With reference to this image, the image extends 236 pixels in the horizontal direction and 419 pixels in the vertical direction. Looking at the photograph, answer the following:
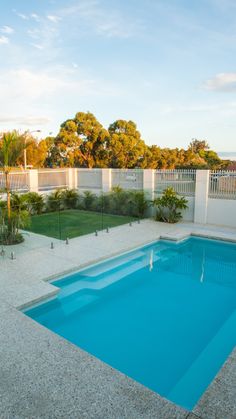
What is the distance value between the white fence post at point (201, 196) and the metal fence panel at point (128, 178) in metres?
2.46

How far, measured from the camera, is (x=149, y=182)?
38.4ft

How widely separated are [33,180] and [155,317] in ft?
30.6

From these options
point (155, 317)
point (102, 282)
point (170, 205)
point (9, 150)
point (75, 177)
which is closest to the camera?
point (155, 317)

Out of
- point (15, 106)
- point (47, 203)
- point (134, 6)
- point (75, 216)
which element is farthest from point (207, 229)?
point (15, 106)

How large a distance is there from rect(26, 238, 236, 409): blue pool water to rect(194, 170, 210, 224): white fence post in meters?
3.09

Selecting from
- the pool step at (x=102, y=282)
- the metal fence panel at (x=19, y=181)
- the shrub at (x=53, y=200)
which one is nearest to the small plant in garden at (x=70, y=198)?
the shrub at (x=53, y=200)

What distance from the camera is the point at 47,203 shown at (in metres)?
12.7

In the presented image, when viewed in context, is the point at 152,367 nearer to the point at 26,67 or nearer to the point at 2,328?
the point at 2,328

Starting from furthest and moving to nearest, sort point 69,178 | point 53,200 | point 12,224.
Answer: point 69,178, point 53,200, point 12,224

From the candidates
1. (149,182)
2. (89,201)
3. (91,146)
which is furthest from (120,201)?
(91,146)

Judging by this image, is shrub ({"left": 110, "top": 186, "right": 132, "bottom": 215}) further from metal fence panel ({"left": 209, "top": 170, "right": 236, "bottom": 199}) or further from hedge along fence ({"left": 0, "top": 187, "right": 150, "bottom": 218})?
metal fence panel ({"left": 209, "top": 170, "right": 236, "bottom": 199})

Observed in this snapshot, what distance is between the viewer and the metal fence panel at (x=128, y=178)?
1216cm

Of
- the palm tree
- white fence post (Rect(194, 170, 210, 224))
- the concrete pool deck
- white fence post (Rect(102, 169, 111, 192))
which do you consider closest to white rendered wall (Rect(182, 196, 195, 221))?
white fence post (Rect(194, 170, 210, 224))

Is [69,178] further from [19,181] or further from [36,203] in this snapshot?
[36,203]
